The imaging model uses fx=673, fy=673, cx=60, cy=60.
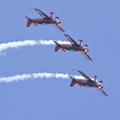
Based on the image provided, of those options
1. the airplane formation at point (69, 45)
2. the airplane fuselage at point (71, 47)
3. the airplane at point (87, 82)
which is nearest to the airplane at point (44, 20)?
the airplane formation at point (69, 45)

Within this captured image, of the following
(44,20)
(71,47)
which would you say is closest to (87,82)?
(71,47)

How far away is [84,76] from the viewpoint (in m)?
164

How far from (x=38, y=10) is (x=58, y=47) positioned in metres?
10.2

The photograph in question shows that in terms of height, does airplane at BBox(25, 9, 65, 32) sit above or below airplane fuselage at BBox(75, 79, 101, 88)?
above

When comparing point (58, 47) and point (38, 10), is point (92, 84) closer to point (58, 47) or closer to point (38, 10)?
point (58, 47)

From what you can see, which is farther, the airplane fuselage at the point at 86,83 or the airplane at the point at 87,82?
the airplane fuselage at the point at 86,83

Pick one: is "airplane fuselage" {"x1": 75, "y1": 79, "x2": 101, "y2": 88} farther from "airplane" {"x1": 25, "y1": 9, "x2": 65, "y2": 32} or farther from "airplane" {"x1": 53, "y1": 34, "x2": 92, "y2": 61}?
"airplane" {"x1": 25, "y1": 9, "x2": 65, "y2": 32}

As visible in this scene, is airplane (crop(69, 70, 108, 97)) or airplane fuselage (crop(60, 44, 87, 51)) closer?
airplane fuselage (crop(60, 44, 87, 51))

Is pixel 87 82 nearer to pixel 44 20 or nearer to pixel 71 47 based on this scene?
pixel 71 47

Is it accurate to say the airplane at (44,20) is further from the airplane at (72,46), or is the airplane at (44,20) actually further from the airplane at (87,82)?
the airplane at (87,82)

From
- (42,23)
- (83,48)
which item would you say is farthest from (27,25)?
(83,48)

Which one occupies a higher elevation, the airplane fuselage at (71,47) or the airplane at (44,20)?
the airplane at (44,20)

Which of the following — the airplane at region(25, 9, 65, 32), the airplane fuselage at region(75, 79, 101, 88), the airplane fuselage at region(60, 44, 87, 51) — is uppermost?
the airplane at region(25, 9, 65, 32)

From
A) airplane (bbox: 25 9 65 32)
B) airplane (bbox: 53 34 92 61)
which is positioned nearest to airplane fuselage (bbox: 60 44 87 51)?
airplane (bbox: 53 34 92 61)
